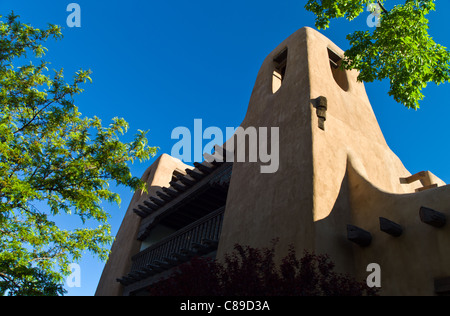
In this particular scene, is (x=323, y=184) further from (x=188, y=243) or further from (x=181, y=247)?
(x=181, y=247)

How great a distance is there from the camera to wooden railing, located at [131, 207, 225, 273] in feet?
32.5

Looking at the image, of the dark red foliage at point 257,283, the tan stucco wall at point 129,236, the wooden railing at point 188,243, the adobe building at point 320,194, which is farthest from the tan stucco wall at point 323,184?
the tan stucco wall at point 129,236

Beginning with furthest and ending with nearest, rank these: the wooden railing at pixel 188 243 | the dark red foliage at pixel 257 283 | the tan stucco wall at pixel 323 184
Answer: the wooden railing at pixel 188 243 < the tan stucco wall at pixel 323 184 < the dark red foliage at pixel 257 283

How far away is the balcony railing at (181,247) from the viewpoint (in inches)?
392

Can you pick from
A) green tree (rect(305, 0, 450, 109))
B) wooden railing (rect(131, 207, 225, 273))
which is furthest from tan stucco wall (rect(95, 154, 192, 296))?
green tree (rect(305, 0, 450, 109))

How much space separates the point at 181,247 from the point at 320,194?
6.71 metres

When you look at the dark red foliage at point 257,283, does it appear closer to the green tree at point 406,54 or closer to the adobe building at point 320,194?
the adobe building at point 320,194

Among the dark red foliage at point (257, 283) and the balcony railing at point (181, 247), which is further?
the balcony railing at point (181, 247)

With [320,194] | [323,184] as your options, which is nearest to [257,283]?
[320,194]

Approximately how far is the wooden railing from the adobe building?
44mm

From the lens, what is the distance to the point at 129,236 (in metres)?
16.7

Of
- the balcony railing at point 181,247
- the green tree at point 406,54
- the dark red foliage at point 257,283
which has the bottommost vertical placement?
the dark red foliage at point 257,283
